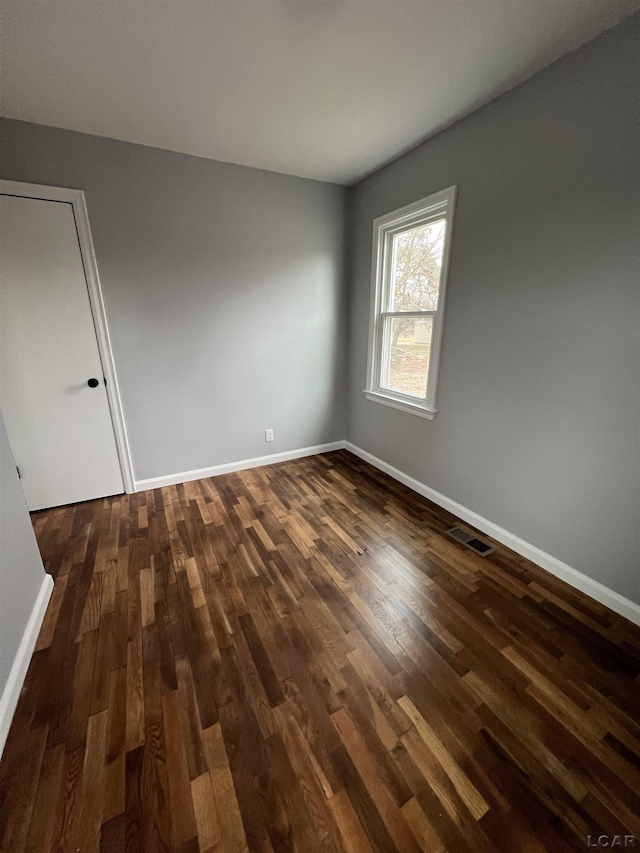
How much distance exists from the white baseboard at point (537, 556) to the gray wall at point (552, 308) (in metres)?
0.05

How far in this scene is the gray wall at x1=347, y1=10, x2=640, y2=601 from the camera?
148cm

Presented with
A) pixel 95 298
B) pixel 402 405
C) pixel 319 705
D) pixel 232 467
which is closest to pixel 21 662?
pixel 319 705

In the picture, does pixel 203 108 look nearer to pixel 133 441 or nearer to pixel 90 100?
pixel 90 100

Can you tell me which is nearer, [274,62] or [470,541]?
[274,62]

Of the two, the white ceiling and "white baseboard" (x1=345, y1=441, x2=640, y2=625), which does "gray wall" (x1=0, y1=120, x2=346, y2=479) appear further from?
"white baseboard" (x1=345, y1=441, x2=640, y2=625)

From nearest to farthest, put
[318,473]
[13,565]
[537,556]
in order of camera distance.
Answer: [13,565] → [537,556] → [318,473]

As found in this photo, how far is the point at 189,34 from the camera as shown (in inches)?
56.5

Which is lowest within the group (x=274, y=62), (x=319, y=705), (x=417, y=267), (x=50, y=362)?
(x=319, y=705)

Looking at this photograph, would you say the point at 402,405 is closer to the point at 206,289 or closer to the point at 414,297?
the point at 414,297

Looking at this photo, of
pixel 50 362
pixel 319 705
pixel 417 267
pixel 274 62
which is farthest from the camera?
pixel 417 267

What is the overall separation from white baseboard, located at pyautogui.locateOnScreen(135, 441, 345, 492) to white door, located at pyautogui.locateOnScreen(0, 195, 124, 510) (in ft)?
1.19

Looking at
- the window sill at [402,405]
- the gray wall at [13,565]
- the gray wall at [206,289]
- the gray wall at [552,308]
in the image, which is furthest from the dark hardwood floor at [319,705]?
the gray wall at [206,289]

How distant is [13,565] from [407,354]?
281 cm

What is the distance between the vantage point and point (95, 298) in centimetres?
237
